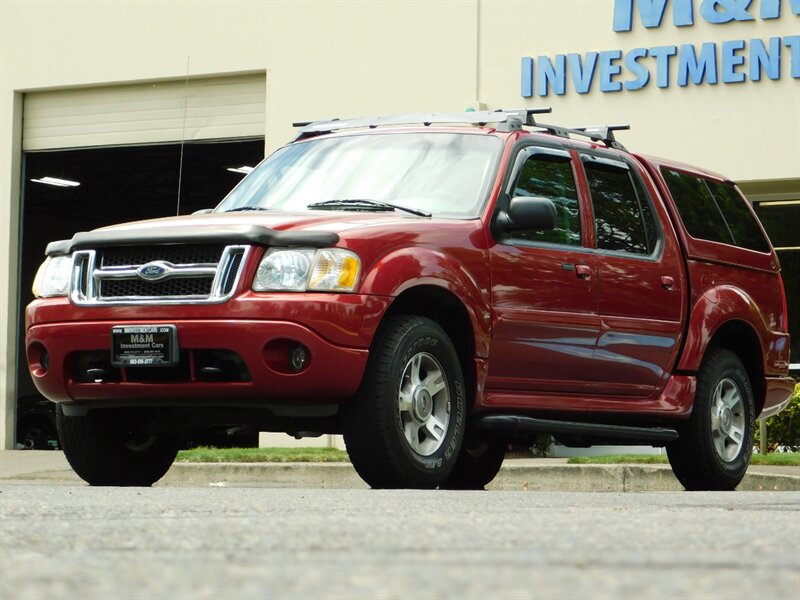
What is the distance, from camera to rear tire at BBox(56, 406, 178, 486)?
809 cm

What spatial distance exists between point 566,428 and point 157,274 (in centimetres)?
223

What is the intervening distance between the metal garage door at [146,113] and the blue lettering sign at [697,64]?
16.8 ft

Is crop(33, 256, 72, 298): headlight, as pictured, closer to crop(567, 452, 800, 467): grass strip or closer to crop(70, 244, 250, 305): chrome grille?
crop(70, 244, 250, 305): chrome grille

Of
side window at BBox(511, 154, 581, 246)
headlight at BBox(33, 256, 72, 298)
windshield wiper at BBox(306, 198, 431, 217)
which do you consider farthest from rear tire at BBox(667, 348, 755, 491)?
headlight at BBox(33, 256, 72, 298)

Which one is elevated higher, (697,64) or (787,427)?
(697,64)

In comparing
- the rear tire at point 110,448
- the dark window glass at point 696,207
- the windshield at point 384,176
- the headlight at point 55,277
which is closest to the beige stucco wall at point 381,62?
the dark window glass at point 696,207

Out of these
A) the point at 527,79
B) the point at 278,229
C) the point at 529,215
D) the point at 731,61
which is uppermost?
the point at 731,61

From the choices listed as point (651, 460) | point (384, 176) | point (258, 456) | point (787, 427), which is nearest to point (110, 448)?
point (384, 176)

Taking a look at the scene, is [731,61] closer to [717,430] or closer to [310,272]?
[717,430]

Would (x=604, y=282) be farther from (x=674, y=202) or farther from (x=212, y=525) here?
(x=212, y=525)

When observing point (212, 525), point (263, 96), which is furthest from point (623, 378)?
point (263, 96)

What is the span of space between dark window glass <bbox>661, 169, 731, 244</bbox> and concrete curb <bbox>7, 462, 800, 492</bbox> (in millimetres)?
2138

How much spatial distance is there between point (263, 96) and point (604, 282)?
37.1 ft

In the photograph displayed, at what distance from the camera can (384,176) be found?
8.29 meters
